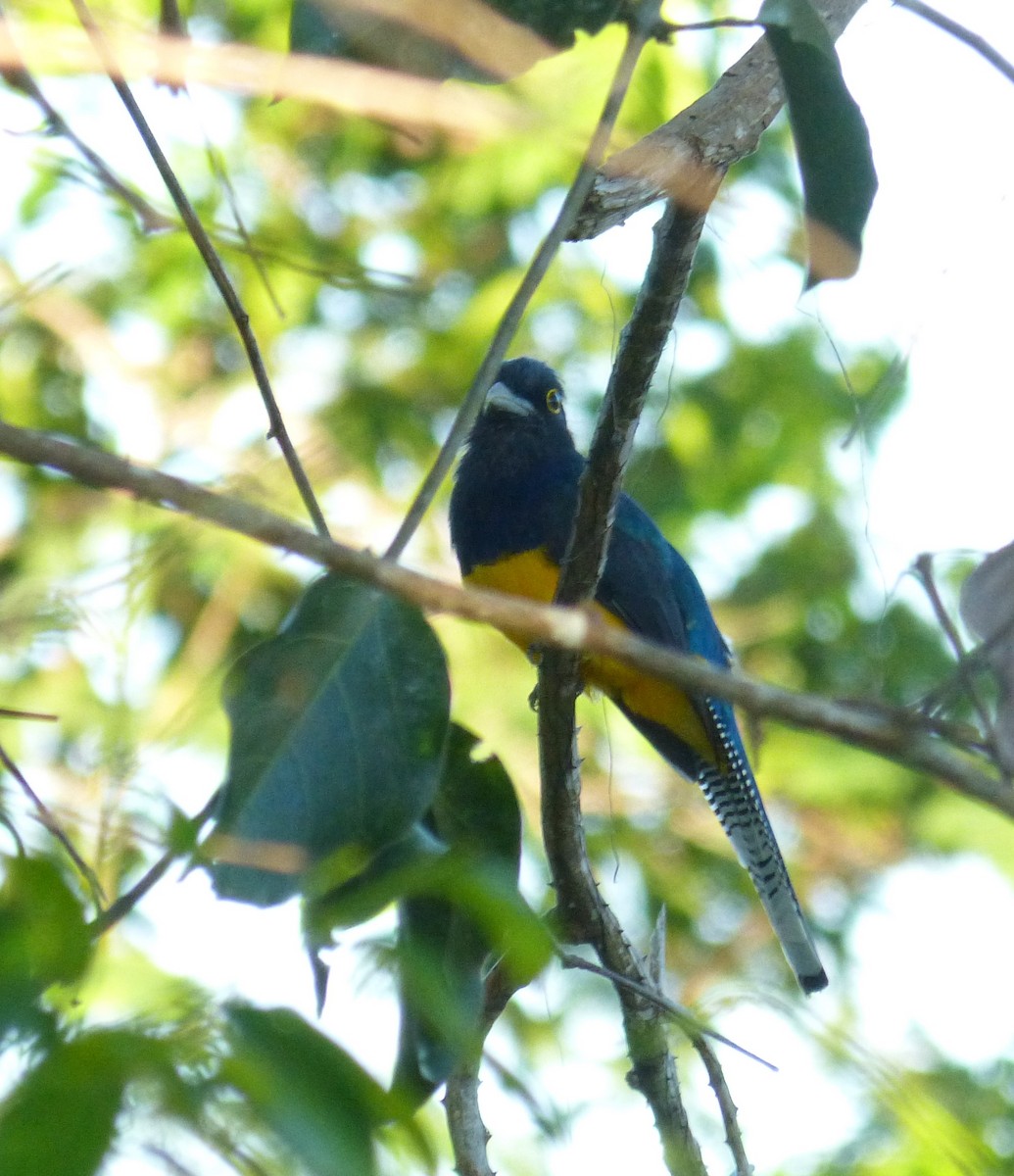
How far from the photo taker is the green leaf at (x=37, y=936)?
41.3 inches

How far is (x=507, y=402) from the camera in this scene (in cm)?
530

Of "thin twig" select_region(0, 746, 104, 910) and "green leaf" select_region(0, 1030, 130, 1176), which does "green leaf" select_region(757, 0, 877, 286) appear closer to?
"thin twig" select_region(0, 746, 104, 910)

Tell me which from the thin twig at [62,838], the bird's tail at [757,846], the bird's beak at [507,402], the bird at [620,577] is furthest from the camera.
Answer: the bird's tail at [757,846]

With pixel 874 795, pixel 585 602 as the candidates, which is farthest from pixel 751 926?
pixel 585 602

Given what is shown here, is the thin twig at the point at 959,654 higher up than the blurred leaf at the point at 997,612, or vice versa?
the blurred leaf at the point at 997,612

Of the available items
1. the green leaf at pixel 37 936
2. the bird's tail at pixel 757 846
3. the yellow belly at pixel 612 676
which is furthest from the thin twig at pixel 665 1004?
the bird's tail at pixel 757 846

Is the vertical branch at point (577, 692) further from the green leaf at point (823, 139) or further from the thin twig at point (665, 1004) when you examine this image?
the green leaf at point (823, 139)

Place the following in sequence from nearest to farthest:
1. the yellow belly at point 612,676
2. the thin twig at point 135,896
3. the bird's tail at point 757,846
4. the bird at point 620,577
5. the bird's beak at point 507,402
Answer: the thin twig at point 135,896 → the yellow belly at point 612,676 → the bird at point 620,577 → the bird's beak at point 507,402 → the bird's tail at point 757,846

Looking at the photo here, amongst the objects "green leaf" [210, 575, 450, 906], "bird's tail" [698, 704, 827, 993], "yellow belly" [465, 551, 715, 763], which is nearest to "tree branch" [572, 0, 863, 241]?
"green leaf" [210, 575, 450, 906]

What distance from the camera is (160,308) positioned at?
28.0 ft

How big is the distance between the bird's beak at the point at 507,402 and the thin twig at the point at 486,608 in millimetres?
4051

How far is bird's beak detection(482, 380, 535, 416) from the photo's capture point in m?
5.30

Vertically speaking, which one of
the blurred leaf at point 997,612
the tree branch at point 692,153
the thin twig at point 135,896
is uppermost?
the tree branch at point 692,153

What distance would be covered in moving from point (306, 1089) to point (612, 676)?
391 cm
